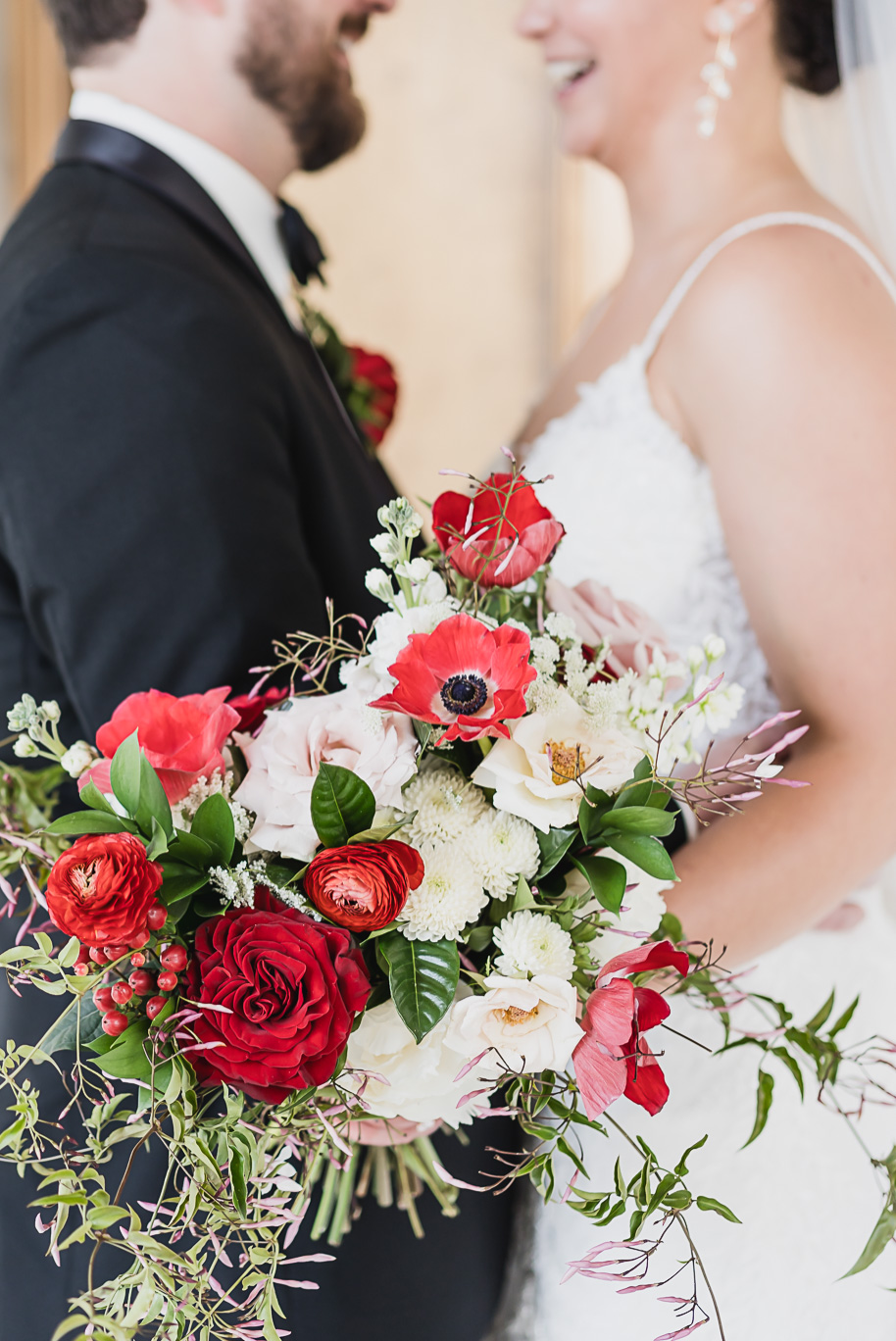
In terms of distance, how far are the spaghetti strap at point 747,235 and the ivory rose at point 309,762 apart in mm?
747

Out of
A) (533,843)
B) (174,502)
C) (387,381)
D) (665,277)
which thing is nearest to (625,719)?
(533,843)

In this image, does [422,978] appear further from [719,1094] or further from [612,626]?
[719,1094]

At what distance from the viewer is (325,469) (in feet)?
3.68

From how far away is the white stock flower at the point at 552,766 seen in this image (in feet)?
2.13

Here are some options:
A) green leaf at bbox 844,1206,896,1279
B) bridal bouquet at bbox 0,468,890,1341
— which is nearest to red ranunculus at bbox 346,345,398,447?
bridal bouquet at bbox 0,468,890,1341

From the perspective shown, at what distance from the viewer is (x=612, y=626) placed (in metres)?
0.84

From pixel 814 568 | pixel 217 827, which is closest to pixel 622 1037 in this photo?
pixel 217 827

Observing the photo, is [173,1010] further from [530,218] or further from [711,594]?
[530,218]

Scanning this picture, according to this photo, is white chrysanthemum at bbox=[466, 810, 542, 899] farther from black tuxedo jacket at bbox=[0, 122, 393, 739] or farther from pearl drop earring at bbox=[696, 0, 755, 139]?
pearl drop earring at bbox=[696, 0, 755, 139]

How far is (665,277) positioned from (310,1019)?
108 centimetres

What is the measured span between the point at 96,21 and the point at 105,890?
1.10m

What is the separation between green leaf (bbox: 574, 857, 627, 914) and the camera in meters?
0.65

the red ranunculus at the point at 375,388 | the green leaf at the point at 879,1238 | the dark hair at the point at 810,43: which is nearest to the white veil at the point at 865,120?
the dark hair at the point at 810,43

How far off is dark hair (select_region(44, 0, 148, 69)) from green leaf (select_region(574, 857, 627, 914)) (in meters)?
1.12
